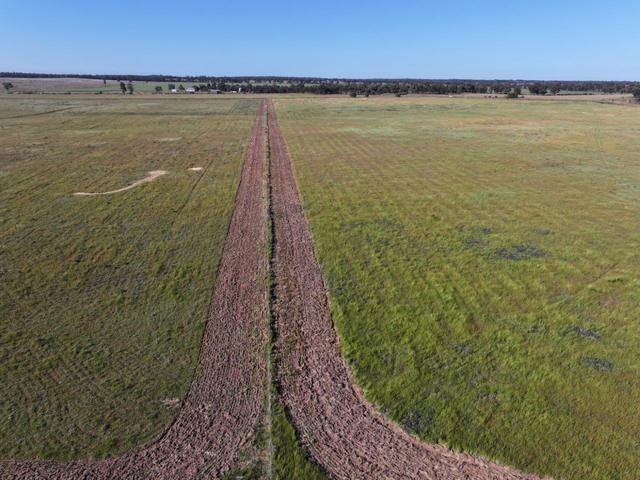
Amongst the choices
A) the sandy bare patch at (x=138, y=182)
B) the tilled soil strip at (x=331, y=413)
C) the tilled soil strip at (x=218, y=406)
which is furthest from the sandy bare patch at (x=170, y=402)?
the sandy bare patch at (x=138, y=182)

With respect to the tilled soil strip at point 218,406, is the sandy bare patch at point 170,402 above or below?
above

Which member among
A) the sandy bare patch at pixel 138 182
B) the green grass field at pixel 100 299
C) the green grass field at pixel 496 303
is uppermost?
the green grass field at pixel 496 303

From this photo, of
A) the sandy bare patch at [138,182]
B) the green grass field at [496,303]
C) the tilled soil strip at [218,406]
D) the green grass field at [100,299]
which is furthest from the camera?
the sandy bare patch at [138,182]

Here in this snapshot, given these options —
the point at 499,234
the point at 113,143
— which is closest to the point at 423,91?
the point at 113,143

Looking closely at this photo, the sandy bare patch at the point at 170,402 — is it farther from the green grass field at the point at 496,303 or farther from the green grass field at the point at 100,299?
the green grass field at the point at 496,303

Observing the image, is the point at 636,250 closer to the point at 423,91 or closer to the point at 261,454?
the point at 261,454

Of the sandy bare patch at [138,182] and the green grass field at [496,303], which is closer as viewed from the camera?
the green grass field at [496,303]
